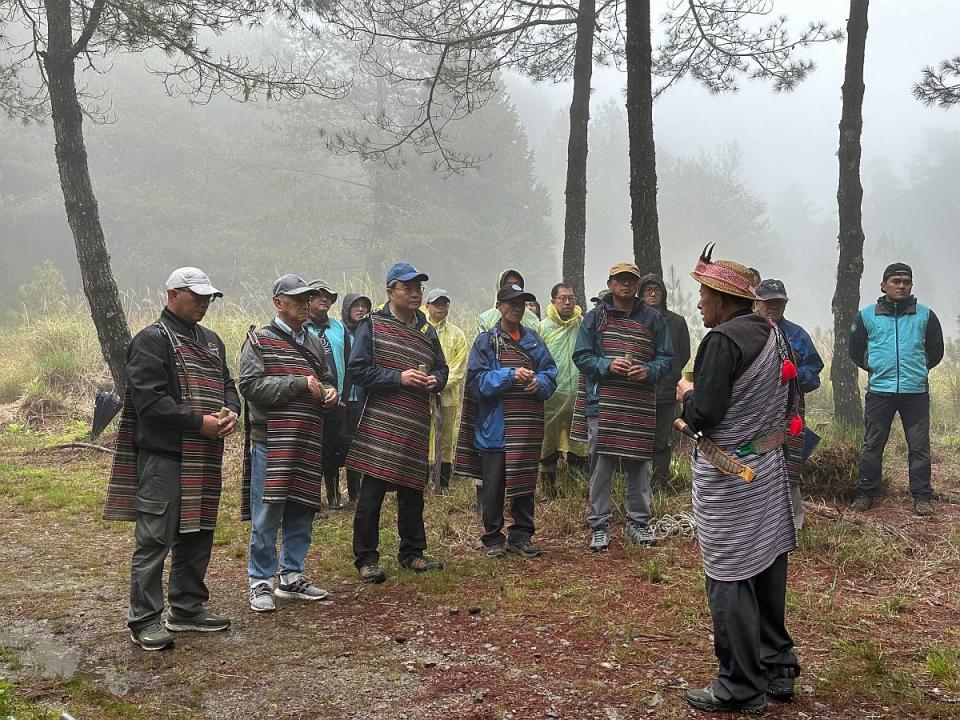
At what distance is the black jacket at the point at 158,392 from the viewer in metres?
4.24

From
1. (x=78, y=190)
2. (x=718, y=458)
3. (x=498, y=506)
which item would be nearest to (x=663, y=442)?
(x=498, y=506)

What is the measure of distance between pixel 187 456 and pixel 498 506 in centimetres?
226

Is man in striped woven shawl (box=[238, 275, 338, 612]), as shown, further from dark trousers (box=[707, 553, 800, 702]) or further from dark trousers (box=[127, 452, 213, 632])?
dark trousers (box=[707, 553, 800, 702])

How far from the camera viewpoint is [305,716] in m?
3.51

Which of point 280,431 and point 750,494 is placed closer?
point 750,494

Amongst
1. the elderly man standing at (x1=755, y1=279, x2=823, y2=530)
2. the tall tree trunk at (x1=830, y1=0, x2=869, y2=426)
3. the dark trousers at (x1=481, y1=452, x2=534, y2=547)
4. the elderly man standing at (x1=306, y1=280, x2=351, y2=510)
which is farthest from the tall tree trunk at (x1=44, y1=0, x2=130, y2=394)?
the tall tree trunk at (x1=830, y1=0, x2=869, y2=426)

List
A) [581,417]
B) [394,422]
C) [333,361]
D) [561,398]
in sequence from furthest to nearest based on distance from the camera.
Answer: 1. [561,398]
2. [333,361]
3. [581,417]
4. [394,422]

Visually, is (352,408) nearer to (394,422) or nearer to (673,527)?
(394,422)

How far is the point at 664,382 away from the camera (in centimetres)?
673

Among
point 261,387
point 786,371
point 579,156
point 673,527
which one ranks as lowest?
point 673,527

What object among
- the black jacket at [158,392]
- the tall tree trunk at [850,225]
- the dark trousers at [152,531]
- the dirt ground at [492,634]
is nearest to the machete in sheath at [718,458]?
the dirt ground at [492,634]

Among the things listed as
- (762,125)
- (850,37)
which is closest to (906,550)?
(850,37)

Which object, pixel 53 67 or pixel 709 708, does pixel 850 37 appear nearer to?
pixel 709 708

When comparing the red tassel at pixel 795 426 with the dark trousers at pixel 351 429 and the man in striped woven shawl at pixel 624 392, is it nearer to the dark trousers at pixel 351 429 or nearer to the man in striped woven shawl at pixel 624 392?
the man in striped woven shawl at pixel 624 392
